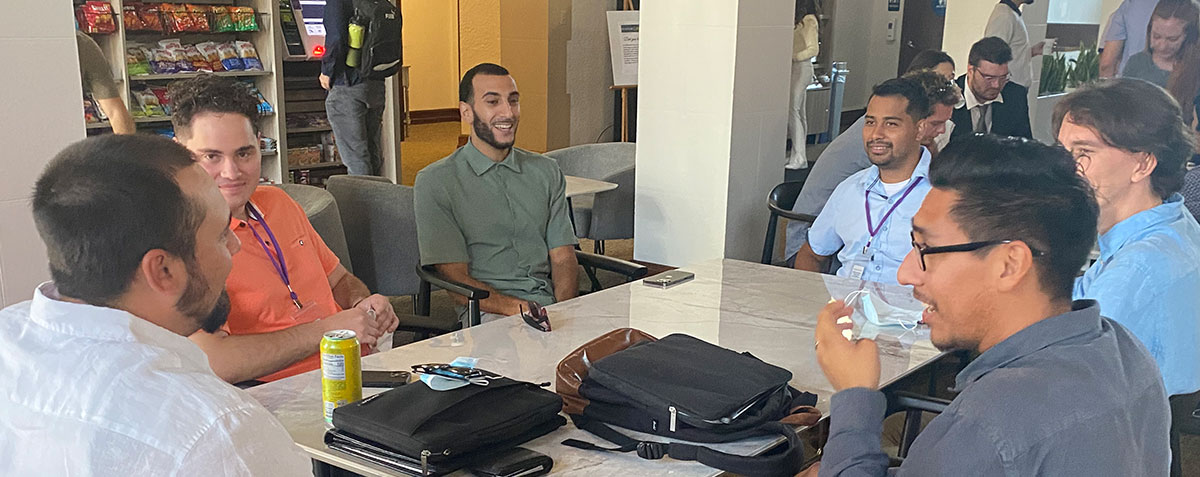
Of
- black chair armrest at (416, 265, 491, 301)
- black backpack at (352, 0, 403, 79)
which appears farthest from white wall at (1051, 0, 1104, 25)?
black chair armrest at (416, 265, 491, 301)

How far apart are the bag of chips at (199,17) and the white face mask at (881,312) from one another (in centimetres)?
508

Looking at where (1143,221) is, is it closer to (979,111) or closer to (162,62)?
(979,111)

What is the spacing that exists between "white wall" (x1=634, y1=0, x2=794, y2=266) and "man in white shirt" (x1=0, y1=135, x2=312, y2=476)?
330 centimetres

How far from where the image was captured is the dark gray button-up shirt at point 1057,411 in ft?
4.45

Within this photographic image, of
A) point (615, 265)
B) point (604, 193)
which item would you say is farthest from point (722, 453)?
point (604, 193)

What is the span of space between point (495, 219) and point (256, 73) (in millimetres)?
3927

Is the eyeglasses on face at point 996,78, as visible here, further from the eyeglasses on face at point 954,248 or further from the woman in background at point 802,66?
the eyeglasses on face at point 954,248

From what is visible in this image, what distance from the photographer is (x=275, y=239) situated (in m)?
2.68

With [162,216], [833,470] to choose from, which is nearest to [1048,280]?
[833,470]

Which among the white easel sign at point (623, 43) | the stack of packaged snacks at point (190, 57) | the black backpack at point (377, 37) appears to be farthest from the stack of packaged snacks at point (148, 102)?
the white easel sign at point (623, 43)

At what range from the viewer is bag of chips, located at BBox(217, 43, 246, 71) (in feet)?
21.9

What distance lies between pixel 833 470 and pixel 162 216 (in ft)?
3.46

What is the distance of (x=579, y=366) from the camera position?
6.82 ft

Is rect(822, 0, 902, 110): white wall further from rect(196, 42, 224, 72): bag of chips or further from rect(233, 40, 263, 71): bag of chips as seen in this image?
rect(196, 42, 224, 72): bag of chips
